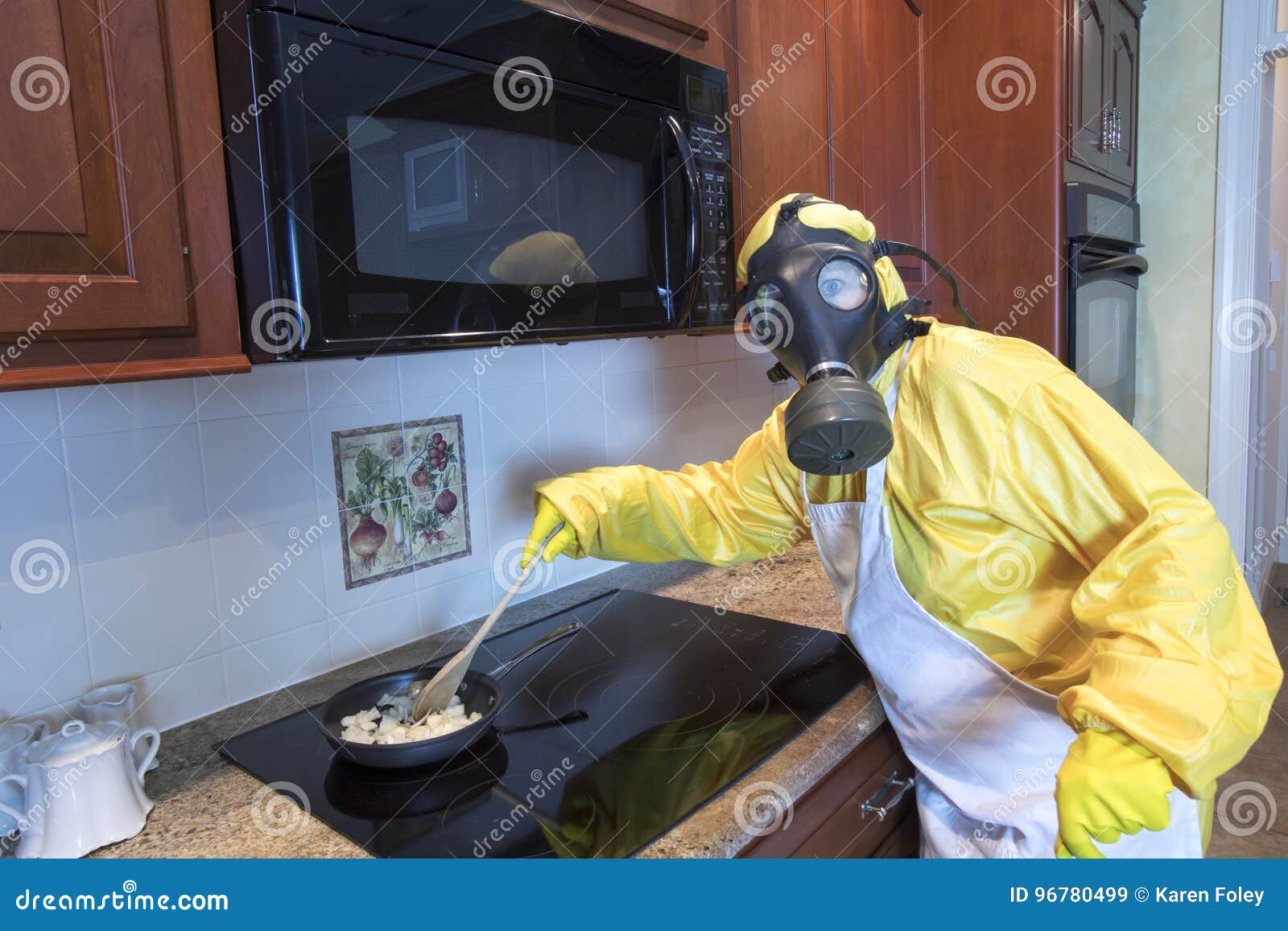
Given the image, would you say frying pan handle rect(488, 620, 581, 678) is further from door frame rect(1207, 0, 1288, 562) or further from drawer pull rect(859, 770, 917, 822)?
door frame rect(1207, 0, 1288, 562)

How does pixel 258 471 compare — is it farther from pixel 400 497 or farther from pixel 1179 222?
pixel 1179 222

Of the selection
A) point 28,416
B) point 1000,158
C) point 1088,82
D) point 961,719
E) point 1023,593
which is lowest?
point 961,719

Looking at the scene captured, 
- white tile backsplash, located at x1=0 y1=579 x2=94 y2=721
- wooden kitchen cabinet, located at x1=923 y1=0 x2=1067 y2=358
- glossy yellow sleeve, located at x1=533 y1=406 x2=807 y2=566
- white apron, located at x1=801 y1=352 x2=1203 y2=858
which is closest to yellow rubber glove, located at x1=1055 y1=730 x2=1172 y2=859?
white apron, located at x1=801 y1=352 x2=1203 y2=858

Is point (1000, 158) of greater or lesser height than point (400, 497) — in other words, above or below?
above

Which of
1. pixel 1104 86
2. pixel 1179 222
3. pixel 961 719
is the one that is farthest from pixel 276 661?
pixel 1179 222

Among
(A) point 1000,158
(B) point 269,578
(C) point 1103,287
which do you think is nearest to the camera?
(B) point 269,578

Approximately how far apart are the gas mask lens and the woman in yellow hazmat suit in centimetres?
4

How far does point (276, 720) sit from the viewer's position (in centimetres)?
103

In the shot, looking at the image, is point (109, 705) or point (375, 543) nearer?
point (109, 705)

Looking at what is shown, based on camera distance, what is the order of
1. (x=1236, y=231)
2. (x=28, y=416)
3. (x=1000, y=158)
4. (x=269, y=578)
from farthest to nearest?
(x=1236, y=231)
(x=1000, y=158)
(x=269, y=578)
(x=28, y=416)

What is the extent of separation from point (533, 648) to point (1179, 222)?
94.7 inches

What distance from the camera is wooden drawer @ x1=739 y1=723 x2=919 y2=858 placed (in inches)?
35.0

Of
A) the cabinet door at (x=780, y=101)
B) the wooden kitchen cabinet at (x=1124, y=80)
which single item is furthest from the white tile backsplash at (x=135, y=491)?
the wooden kitchen cabinet at (x=1124, y=80)

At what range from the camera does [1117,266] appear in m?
2.07
